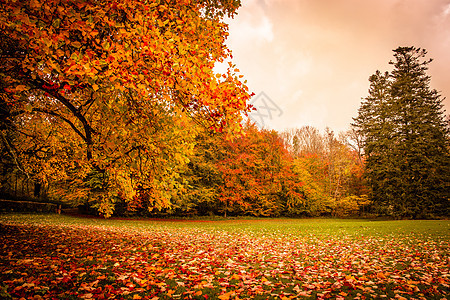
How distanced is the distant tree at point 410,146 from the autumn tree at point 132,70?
28449 millimetres

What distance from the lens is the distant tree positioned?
81.4 feet

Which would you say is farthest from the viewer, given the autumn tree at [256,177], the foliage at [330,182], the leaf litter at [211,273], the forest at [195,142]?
the foliage at [330,182]

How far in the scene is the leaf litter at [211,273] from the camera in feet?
11.7

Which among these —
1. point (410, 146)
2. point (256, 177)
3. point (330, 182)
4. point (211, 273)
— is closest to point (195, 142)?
point (211, 273)

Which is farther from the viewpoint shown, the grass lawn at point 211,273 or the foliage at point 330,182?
the foliage at point 330,182

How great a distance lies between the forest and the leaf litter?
1.86m

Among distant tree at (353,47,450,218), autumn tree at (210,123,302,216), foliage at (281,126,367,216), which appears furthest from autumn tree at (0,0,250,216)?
distant tree at (353,47,450,218)

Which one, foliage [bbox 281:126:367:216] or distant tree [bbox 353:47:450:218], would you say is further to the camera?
foliage [bbox 281:126:367:216]

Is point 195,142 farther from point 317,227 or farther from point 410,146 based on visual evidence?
point 410,146

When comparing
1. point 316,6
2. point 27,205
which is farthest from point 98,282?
point 27,205

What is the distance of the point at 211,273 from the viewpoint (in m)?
4.67

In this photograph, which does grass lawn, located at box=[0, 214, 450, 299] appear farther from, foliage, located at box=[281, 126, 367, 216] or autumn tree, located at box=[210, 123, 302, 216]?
foliage, located at box=[281, 126, 367, 216]

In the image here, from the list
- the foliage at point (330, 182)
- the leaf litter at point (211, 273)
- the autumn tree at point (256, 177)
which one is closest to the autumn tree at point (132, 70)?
the leaf litter at point (211, 273)

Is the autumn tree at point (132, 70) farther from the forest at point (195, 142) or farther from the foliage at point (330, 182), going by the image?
the foliage at point (330, 182)
